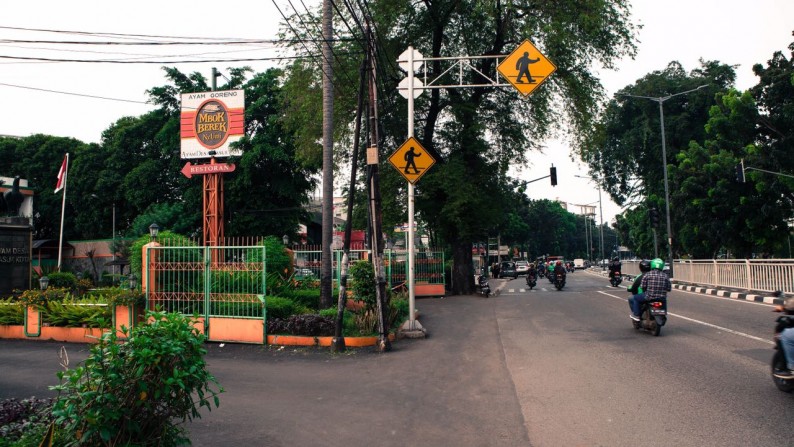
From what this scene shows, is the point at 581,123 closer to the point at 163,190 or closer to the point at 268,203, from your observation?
the point at 268,203

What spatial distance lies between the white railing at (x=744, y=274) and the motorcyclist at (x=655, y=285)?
28.7 feet

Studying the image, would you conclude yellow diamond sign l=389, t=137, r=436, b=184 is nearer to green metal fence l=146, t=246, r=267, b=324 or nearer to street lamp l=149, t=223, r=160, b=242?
green metal fence l=146, t=246, r=267, b=324

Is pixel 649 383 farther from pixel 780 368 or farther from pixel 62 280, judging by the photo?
pixel 62 280

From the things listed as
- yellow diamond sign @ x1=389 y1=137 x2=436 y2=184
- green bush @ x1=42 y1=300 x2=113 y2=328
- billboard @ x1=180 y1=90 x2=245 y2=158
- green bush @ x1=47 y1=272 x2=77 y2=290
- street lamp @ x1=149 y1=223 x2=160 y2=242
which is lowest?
green bush @ x1=42 y1=300 x2=113 y2=328

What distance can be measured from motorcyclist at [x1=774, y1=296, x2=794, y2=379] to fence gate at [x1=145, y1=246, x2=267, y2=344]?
28.2ft

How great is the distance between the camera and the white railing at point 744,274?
1730 cm

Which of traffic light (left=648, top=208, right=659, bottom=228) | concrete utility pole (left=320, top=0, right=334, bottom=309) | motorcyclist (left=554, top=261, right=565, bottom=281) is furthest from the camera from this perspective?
traffic light (left=648, top=208, right=659, bottom=228)

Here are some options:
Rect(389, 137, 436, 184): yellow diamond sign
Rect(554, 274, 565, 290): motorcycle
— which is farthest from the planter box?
Rect(554, 274, 565, 290): motorcycle

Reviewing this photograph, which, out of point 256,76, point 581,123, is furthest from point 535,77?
point 256,76

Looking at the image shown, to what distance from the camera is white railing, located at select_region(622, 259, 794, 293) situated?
681 inches

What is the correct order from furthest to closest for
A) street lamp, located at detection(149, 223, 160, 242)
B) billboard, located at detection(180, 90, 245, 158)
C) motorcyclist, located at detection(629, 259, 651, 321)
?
billboard, located at detection(180, 90, 245, 158) → street lamp, located at detection(149, 223, 160, 242) → motorcyclist, located at detection(629, 259, 651, 321)

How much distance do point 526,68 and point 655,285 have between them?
5.33 m

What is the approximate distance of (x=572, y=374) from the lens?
7.69 meters

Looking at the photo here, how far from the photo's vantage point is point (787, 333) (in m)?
6.27
